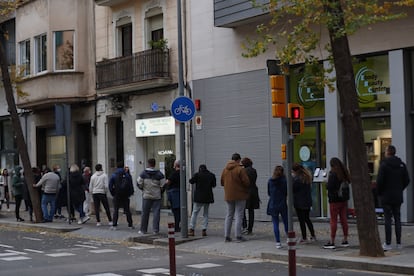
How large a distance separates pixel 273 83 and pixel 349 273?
3.78 meters

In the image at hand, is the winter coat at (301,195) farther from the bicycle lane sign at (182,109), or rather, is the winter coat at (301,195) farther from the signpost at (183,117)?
the bicycle lane sign at (182,109)

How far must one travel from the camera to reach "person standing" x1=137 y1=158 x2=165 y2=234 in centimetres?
1738

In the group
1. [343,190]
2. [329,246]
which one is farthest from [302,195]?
[329,246]

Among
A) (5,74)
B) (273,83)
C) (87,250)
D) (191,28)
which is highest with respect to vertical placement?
(191,28)

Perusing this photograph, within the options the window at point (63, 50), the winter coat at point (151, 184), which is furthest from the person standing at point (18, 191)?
the winter coat at point (151, 184)

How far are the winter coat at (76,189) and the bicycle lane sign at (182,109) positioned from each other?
245 inches

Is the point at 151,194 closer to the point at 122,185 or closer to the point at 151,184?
the point at 151,184

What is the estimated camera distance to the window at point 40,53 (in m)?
27.5

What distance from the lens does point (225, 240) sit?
1566 centimetres

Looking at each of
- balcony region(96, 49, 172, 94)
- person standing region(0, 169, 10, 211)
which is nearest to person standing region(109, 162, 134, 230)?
balcony region(96, 49, 172, 94)

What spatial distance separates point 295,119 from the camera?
1341 cm

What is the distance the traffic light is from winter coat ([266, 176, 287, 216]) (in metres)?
1.45

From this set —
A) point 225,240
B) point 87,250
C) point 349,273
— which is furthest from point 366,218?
point 87,250

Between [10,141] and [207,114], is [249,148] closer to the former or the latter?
[207,114]
